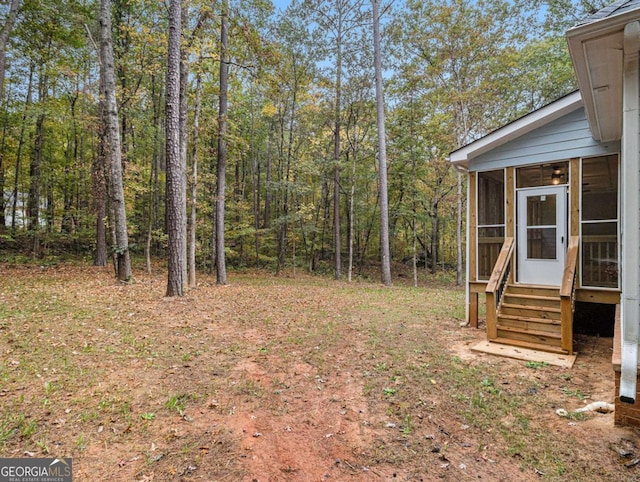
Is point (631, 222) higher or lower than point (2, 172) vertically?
lower

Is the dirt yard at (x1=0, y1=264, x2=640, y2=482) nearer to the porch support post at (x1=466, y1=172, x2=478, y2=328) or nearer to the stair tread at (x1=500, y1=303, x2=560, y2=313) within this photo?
the stair tread at (x1=500, y1=303, x2=560, y2=313)

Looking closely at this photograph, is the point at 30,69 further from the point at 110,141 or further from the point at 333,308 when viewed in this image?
the point at 333,308

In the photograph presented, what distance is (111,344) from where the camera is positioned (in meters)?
4.25

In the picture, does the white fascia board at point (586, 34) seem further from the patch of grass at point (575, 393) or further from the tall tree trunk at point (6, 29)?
the tall tree trunk at point (6, 29)

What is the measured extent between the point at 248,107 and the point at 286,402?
15.7 meters

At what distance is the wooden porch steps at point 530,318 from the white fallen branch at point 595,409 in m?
1.69

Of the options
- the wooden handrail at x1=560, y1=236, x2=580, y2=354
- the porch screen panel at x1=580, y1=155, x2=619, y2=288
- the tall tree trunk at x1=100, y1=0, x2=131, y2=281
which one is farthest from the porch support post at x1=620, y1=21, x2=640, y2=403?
the tall tree trunk at x1=100, y1=0, x2=131, y2=281

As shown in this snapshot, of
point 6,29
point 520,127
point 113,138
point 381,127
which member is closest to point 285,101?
point 381,127

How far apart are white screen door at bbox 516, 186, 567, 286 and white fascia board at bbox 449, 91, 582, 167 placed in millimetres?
1085

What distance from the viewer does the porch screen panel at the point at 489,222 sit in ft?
20.2

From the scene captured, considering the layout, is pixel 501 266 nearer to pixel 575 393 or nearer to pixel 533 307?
pixel 533 307

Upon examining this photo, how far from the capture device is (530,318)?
5078mm

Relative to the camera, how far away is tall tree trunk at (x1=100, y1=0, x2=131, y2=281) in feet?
26.0
